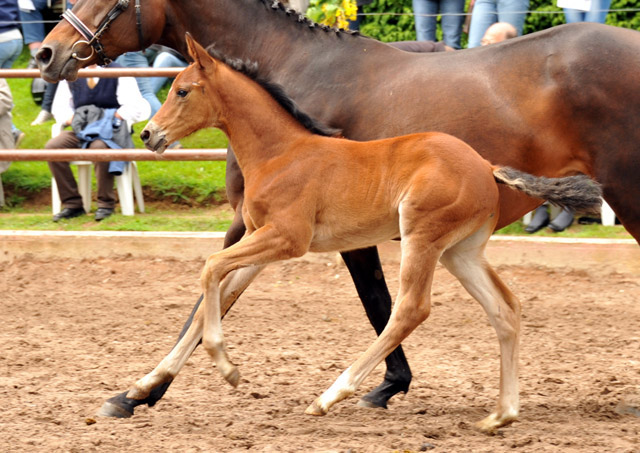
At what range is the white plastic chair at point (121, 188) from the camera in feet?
26.5

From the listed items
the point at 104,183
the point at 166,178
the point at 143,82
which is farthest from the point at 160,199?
the point at 143,82

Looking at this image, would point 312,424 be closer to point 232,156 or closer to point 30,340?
point 232,156

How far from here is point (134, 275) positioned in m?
6.90

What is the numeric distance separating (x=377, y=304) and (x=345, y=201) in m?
0.86

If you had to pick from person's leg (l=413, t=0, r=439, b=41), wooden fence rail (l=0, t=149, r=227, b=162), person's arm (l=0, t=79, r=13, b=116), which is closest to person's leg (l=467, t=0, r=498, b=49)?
person's leg (l=413, t=0, r=439, b=41)

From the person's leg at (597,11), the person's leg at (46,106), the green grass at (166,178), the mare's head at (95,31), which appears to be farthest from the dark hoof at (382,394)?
the person's leg at (46,106)

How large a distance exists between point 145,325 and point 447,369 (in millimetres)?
1901

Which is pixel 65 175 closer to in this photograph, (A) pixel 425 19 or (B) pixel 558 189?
(A) pixel 425 19

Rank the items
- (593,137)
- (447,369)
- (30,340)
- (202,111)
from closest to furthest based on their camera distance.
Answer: (202,111), (593,137), (447,369), (30,340)

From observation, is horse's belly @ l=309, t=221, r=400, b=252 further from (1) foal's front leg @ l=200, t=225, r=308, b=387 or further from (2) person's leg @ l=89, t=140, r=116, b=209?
(2) person's leg @ l=89, t=140, r=116, b=209

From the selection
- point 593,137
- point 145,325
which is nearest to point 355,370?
point 593,137

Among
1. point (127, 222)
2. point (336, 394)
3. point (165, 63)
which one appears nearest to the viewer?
point (336, 394)

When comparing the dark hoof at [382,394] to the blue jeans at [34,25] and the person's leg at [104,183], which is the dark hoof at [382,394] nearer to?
the person's leg at [104,183]

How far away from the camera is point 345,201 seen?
388 centimetres
